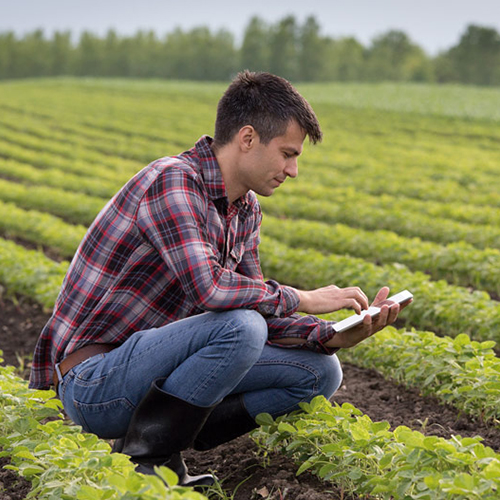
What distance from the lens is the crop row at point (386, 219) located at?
Answer: 9017mm

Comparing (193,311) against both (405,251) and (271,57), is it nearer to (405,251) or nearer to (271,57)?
(405,251)

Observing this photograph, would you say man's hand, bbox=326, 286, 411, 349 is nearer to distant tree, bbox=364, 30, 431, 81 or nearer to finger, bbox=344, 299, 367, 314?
finger, bbox=344, 299, 367, 314

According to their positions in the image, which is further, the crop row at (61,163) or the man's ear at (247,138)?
the crop row at (61,163)

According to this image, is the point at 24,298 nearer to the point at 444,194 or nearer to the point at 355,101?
Answer: the point at 444,194

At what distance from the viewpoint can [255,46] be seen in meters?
80.6

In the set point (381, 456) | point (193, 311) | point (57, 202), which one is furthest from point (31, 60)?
point (381, 456)

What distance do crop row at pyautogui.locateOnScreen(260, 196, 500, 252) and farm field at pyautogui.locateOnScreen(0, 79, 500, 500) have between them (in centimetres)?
3

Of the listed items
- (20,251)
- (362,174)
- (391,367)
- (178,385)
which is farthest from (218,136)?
(362,174)

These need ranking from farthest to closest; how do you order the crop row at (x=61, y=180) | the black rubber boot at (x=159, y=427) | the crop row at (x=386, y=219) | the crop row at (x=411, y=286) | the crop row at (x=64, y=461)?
the crop row at (x=61, y=180), the crop row at (x=386, y=219), the crop row at (x=411, y=286), the black rubber boot at (x=159, y=427), the crop row at (x=64, y=461)

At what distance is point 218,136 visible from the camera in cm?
309

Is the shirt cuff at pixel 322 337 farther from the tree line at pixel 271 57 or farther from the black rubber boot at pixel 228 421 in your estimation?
the tree line at pixel 271 57

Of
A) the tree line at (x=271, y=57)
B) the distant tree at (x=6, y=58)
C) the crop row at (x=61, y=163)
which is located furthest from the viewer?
the distant tree at (x=6, y=58)

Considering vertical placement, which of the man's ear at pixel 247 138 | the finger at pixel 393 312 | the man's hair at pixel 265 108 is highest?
the man's hair at pixel 265 108

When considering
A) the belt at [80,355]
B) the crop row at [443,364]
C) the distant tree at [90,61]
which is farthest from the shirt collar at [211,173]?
the distant tree at [90,61]
